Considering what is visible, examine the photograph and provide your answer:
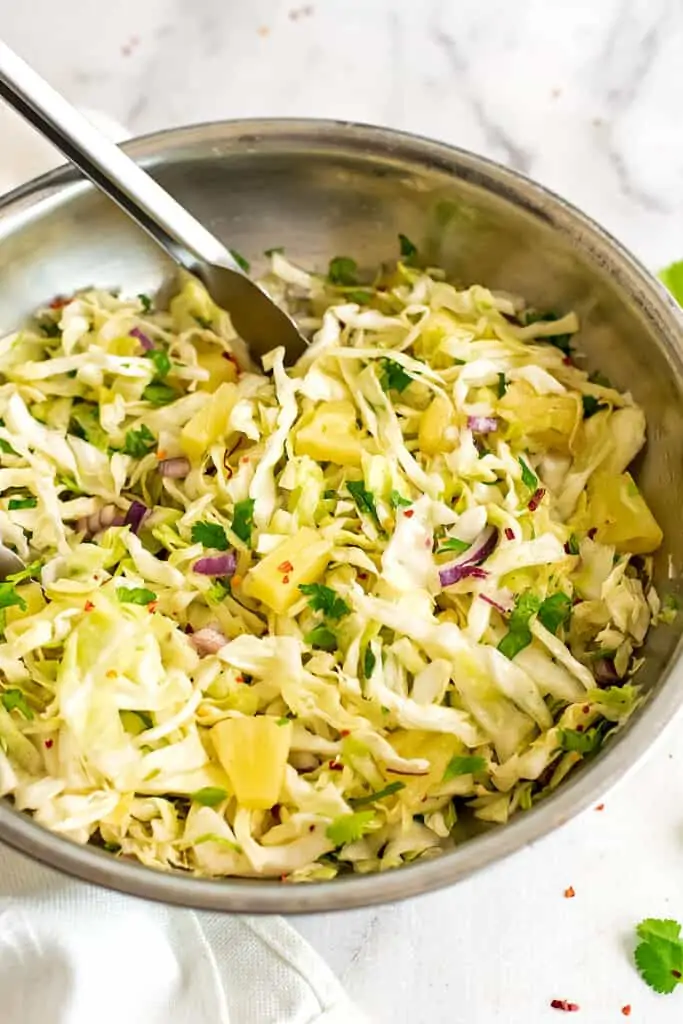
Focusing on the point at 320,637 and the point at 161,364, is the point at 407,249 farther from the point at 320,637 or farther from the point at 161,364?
the point at 320,637

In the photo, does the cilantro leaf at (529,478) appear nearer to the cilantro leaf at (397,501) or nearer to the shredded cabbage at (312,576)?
the shredded cabbage at (312,576)

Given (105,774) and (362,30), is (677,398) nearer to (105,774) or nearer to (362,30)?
(105,774)

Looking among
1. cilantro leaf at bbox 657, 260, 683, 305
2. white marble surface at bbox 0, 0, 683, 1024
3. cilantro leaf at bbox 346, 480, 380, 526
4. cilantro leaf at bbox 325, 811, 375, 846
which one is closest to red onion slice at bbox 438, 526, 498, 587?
cilantro leaf at bbox 346, 480, 380, 526

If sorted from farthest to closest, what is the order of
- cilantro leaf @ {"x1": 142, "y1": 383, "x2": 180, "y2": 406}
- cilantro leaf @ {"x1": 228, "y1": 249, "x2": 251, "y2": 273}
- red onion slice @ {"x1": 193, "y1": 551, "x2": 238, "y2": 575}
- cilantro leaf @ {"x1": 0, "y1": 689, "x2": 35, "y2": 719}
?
cilantro leaf @ {"x1": 228, "y1": 249, "x2": 251, "y2": 273}
cilantro leaf @ {"x1": 142, "y1": 383, "x2": 180, "y2": 406}
red onion slice @ {"x1": 193, "y1": 551, "x2": 238, "y2": 575}
cilantro leaf @ {"x1": 0, "y1": 689, "x2": 35, "y2": 719}

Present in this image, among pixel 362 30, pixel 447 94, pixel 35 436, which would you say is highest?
pixel 362 30

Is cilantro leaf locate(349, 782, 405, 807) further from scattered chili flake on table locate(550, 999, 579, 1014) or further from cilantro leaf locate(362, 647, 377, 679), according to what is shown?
scattered chili flake on table locate(550, 999, 579, 1014)

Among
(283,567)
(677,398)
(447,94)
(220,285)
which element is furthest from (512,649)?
(447,94)
